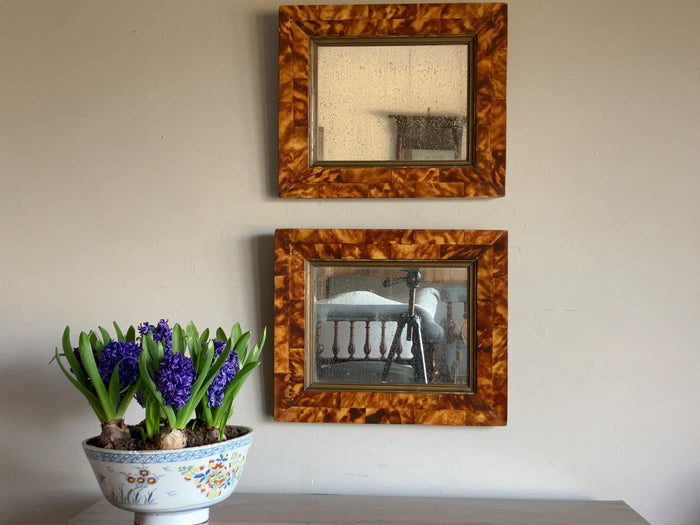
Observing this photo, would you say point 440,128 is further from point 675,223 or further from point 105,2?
point 105,2

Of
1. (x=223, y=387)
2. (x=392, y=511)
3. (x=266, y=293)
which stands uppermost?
(x=266, y=293)

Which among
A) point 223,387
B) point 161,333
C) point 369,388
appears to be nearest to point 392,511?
point 369,388

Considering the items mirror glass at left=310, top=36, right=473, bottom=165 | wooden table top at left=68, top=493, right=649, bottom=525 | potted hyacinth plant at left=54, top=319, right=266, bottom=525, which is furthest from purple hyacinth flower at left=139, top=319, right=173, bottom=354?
mirror glass at left=310, top=36, right=473, bottom=165

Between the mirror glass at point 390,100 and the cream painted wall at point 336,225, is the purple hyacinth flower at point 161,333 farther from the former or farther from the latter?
the mirror glass at point 390,100

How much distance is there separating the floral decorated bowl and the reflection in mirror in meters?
0.28

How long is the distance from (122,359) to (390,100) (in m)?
0.62

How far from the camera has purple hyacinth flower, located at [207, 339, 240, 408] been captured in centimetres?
103

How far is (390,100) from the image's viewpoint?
4.16 feet

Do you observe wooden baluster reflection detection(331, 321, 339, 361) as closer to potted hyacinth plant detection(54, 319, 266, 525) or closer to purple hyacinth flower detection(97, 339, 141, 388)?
potted hyacinth plant detection(54, 319, 266, 525)

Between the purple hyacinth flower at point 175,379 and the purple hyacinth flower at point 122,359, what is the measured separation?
8cm

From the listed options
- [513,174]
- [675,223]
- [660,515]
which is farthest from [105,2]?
[660,515]

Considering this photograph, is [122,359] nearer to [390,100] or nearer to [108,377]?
[108,377]

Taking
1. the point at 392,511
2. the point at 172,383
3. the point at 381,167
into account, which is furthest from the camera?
the point at 381,167

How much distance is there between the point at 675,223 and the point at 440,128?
1.43 ft
